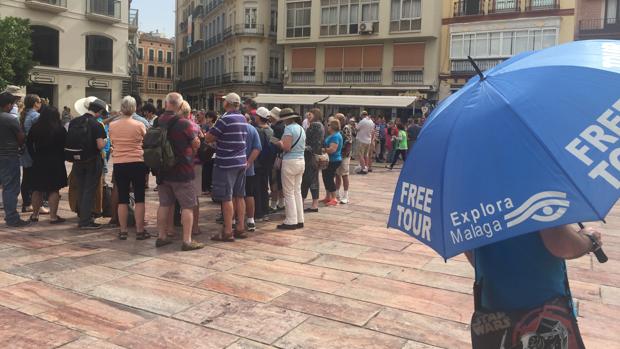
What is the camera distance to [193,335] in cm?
359

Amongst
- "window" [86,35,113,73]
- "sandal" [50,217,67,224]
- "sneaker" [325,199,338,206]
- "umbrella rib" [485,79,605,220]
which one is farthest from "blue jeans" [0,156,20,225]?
"window" [86,35,113,73]

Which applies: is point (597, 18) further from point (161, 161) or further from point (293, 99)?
point (161, 161)

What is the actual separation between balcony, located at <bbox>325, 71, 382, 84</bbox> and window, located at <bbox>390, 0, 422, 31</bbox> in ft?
9.86

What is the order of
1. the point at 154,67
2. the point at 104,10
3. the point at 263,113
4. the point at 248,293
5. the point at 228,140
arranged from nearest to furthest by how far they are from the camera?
1. the point at 248,293
2. the point at 228,140
3. the point at 263,113
4. the point at 104,10
5. the point at 154,67

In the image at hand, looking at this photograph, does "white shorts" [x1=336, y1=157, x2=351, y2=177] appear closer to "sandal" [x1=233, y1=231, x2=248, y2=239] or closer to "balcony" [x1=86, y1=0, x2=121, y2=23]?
"sandal" [x1=233, y1=231, x2=248, y2=239]

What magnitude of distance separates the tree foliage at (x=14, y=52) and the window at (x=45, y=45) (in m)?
6.46

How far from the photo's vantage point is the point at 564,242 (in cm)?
181

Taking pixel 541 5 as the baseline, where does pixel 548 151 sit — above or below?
below

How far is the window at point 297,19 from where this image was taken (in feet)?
118

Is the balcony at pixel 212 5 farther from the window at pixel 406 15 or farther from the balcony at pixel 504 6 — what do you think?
the balcony at pixel 504 6

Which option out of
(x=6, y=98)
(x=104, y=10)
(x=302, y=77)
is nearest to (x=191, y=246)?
(x=6, y=98)

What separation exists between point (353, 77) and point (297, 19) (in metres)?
6.32

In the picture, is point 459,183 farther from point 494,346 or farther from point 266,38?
point 266,38

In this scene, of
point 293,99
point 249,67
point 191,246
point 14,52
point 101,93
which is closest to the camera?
point 191,246
